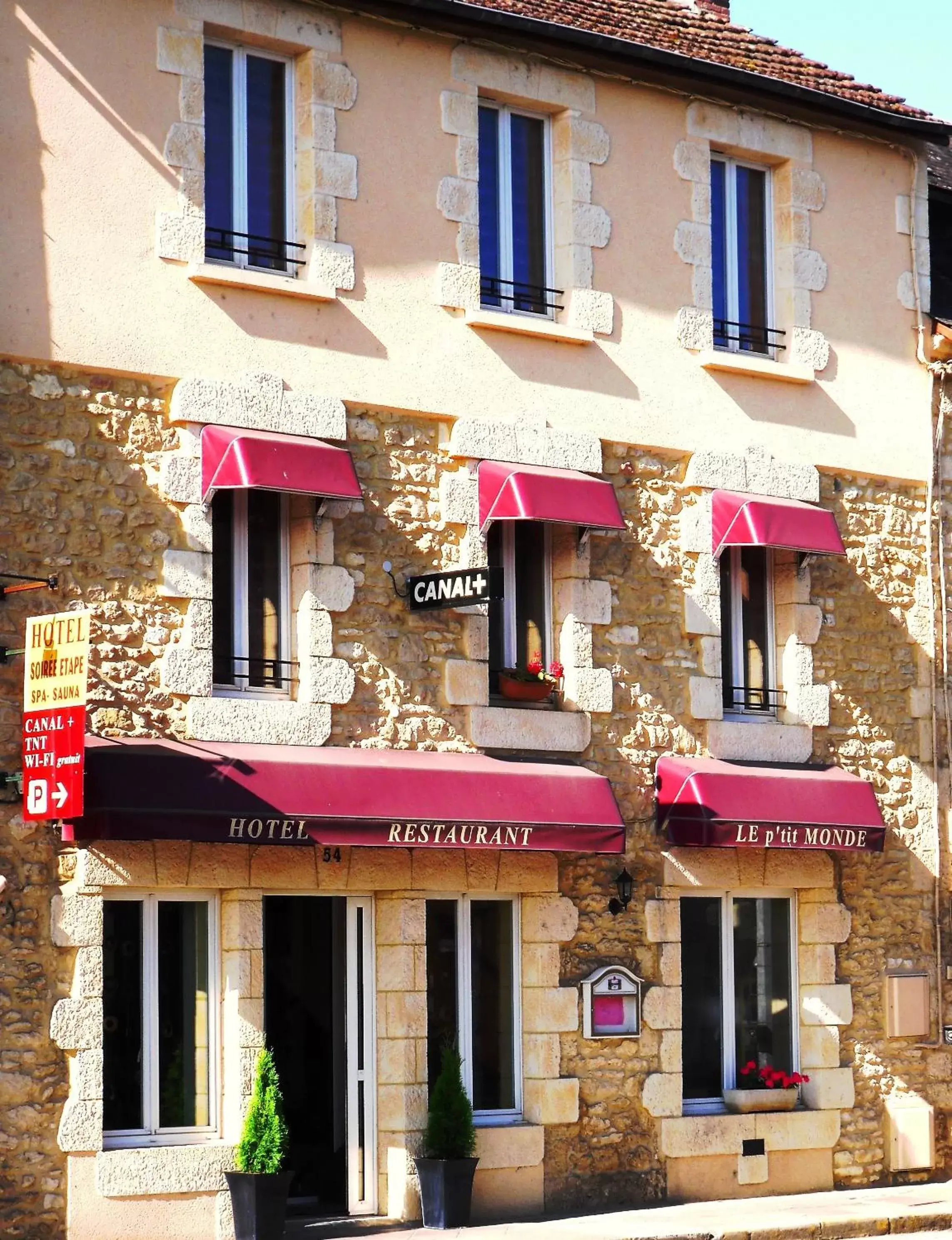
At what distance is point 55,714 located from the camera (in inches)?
452

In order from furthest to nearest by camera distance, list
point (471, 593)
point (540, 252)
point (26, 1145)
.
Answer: point (540, 252)
point (471, 593)
point (26, 1145)

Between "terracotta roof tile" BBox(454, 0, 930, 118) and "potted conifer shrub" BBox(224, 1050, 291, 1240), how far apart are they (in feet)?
24.1

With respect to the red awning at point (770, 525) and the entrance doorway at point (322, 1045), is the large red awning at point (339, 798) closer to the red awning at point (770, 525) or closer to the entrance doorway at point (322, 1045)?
the entrance doorway at point (322, 1045)

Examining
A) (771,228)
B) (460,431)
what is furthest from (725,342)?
(460,431)

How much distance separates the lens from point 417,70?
14.2m

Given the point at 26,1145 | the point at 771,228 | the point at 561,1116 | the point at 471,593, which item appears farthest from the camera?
the point at 771,228

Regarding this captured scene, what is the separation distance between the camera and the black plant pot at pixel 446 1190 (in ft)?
42.8

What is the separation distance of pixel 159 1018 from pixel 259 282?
4405 mm

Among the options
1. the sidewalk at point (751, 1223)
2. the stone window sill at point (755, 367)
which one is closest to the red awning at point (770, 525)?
the stone window sill at point (755, 367)

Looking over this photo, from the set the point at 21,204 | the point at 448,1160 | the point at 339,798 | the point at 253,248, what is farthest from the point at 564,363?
the point at 448,1160

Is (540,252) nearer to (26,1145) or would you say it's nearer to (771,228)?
(771,228)

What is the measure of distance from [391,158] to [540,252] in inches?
55.2

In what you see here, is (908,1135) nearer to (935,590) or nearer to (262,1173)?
(935,590)

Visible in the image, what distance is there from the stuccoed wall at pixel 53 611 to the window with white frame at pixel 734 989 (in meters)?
4.38
